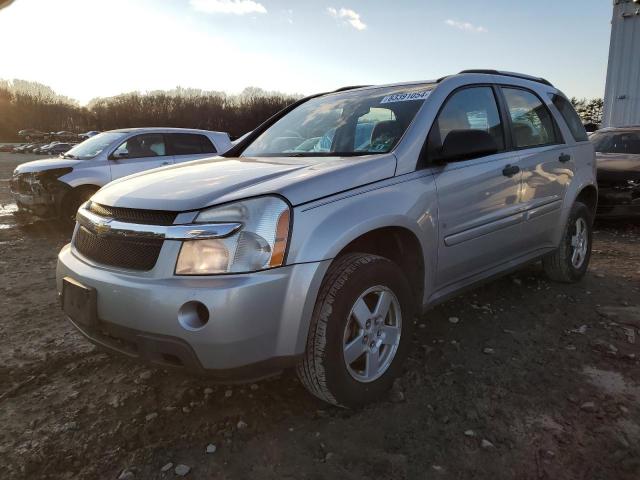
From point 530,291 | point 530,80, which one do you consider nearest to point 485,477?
point 530,291

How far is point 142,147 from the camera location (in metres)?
8.00

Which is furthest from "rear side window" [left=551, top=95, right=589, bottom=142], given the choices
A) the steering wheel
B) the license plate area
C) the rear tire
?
the license plate area

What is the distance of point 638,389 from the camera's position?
105 inches

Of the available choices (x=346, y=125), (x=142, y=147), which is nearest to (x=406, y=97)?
(x=346, y=125)

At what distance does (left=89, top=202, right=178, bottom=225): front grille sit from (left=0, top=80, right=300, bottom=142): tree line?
66640 millimetres

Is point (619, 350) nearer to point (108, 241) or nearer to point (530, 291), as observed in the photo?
point (530, 291)

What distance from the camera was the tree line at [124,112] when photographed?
229 feet

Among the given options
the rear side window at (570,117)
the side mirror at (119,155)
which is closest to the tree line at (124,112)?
the side mirror at (119,155)

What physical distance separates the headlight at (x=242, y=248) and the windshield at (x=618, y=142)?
750 centimetres

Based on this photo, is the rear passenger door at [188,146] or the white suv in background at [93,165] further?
the rear passenger door at [188,146]

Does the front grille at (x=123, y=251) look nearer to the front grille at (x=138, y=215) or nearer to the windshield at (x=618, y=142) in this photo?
the front grille at (x=138, y=215)

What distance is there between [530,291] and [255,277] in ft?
10.2

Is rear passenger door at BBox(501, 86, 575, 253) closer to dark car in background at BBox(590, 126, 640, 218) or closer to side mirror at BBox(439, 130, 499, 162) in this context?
side mirror at BBox(439, 130, 499, 162)

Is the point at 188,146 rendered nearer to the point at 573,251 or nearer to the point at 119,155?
the point at 119,155
